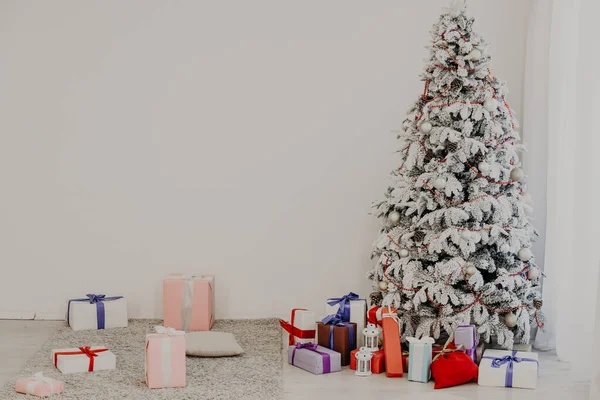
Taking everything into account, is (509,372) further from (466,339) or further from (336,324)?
(336,324)

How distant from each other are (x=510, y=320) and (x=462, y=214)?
0.55 meters

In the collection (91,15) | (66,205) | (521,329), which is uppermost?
(91,15)

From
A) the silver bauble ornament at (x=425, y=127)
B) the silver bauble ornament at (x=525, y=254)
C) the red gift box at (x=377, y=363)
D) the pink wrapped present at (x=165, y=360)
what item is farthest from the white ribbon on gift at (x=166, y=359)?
the silver bauble ornament at (x=525, y=254)

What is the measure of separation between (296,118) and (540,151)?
138 cm

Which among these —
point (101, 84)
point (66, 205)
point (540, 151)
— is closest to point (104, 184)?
point (66, 205)

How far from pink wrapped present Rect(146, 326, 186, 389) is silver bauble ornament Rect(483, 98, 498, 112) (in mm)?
1756

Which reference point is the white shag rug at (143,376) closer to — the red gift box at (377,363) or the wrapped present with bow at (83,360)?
the wrapped present with bow at (83,360)

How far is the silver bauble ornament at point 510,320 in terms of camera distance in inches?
150

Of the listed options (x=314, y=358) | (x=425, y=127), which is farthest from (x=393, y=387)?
(x=425, y=127)

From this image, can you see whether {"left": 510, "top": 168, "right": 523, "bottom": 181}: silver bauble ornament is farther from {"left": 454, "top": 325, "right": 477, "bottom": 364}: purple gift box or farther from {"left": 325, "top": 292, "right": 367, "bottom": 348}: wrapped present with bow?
{"left": 325, "top": 292, "right": 367, "bottom": 348}: wrapped present with bow

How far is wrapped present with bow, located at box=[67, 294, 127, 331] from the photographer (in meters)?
4.45

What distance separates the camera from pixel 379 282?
396 cm

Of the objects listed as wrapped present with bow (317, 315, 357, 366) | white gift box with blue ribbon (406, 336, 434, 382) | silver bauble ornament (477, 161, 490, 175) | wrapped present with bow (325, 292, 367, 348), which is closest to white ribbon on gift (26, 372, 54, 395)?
wrapped present with bow (317, 315, 357, 366)

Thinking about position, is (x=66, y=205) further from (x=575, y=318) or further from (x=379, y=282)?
(x=575, y=318)
